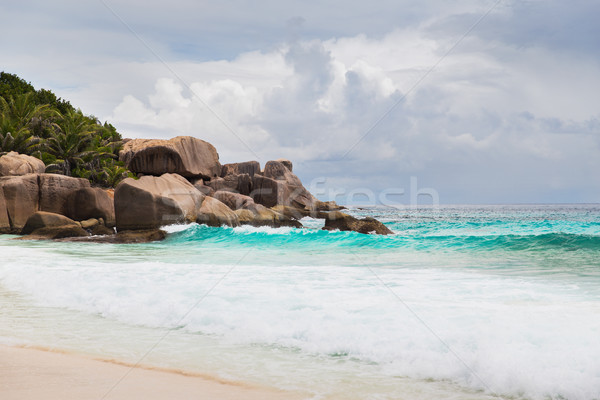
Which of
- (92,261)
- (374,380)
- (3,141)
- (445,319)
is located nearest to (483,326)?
(445,319)

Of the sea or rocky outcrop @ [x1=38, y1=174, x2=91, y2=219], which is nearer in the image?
the sea

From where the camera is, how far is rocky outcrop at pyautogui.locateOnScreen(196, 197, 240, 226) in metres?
21.0

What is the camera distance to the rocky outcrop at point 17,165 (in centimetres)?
2238

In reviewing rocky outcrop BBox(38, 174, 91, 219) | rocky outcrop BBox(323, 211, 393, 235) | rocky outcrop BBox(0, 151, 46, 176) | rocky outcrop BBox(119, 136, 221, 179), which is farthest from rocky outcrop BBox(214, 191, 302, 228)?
rocky outcrop BBox(0, 151, 46, 176)

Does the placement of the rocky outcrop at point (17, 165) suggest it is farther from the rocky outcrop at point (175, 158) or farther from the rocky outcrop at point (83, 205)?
the rocky outcrop at point (175, 158)

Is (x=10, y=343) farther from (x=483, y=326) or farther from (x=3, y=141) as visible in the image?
(x=3, y=141)

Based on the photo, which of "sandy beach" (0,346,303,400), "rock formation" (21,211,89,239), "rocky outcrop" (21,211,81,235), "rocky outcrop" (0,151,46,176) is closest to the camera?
"sandy beach" (0,346,303,400)

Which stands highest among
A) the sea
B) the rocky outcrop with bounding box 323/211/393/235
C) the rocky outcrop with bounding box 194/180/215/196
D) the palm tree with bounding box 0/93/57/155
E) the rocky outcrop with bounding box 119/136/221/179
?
the palm tree with bounding box 0/93/57/155

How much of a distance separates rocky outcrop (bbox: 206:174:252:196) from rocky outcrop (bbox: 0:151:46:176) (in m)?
13.4

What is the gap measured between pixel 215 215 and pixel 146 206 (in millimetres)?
3120

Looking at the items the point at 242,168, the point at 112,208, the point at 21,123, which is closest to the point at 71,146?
the point at 21,123

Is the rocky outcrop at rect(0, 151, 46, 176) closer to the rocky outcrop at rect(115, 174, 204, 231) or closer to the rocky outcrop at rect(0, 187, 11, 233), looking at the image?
the rocky outcrop at rect(0, 187, 11, 233)

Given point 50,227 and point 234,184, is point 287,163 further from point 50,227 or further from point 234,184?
point 50,227

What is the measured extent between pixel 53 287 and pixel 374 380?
225 inches
